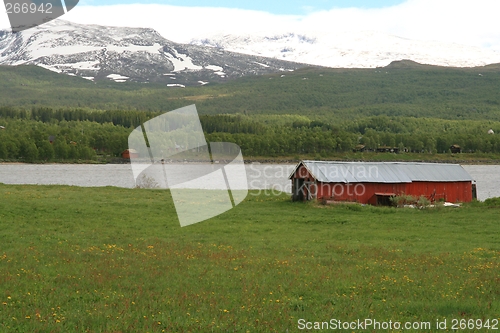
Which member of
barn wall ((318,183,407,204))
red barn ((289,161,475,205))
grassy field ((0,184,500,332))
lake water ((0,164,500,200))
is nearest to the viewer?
grassy field ((0,184,500,332))

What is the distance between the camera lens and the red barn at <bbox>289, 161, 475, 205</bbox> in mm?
39500

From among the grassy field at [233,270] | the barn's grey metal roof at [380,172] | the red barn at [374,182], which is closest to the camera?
the grassy field at [233,270]

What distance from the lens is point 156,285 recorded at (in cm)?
1520

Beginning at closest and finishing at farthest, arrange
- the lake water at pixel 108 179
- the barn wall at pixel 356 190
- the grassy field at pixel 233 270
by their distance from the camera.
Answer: the grassy field at pixel 233 270 → the barn wall at pixel 356 190 → the lake water at pixel 108 179

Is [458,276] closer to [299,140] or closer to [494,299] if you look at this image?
[494,299]

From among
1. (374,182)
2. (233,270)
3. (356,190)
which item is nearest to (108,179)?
(356,190)

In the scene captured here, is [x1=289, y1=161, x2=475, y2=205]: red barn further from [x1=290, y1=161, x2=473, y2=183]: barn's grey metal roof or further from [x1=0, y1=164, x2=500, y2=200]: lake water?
[x1=0, y1=164, x2=500, y2=200]: lake water

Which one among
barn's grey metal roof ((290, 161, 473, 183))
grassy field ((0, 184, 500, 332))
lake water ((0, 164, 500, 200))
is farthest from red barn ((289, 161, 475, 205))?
lake water ((0, 164, 500, 200))

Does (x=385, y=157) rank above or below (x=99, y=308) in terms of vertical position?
below

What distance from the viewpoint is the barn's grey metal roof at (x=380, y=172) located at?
39938 millimetres

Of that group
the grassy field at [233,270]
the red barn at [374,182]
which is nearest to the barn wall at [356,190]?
the red barn at [374,182]

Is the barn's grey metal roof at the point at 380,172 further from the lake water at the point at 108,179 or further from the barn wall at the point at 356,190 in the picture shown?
the lake water at the point at 108,179

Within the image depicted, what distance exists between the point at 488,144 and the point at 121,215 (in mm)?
164924

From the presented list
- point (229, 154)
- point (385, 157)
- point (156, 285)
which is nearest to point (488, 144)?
point (385, 157)
